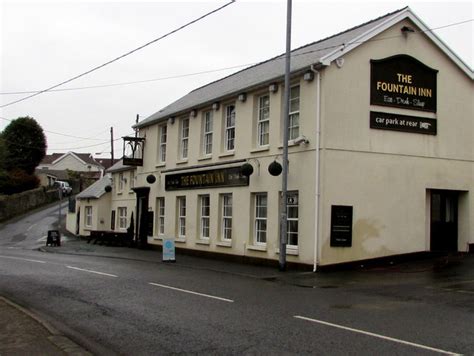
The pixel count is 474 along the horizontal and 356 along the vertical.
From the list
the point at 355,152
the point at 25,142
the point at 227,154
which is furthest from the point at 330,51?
the point at 25,142

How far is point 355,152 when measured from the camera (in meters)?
18.4

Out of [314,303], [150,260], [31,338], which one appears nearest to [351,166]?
[314,303]

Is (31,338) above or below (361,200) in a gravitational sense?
below

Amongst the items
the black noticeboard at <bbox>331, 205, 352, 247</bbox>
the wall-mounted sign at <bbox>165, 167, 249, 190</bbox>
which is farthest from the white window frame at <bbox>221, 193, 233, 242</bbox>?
the black noticeboard at <bbox>331, 205, 352, 247</bbox>

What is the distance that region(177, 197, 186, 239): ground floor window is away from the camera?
1058 inches

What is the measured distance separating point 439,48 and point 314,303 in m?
13.0

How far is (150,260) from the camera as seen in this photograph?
22.9 m

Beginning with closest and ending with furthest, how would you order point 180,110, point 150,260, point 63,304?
point 63,304 < point 150,260 < point 180,110

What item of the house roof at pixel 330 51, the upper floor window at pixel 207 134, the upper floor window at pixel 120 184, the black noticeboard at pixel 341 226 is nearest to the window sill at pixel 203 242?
the upper floor window at pixel 207 134

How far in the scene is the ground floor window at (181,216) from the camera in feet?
88.2

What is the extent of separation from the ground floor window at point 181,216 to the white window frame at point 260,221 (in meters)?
6.36

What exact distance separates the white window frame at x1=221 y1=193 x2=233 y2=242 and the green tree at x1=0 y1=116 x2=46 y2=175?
54674 mm

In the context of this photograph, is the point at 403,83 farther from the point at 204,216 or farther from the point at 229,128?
the point at 204,216

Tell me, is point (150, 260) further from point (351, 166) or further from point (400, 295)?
point (400, 295)
